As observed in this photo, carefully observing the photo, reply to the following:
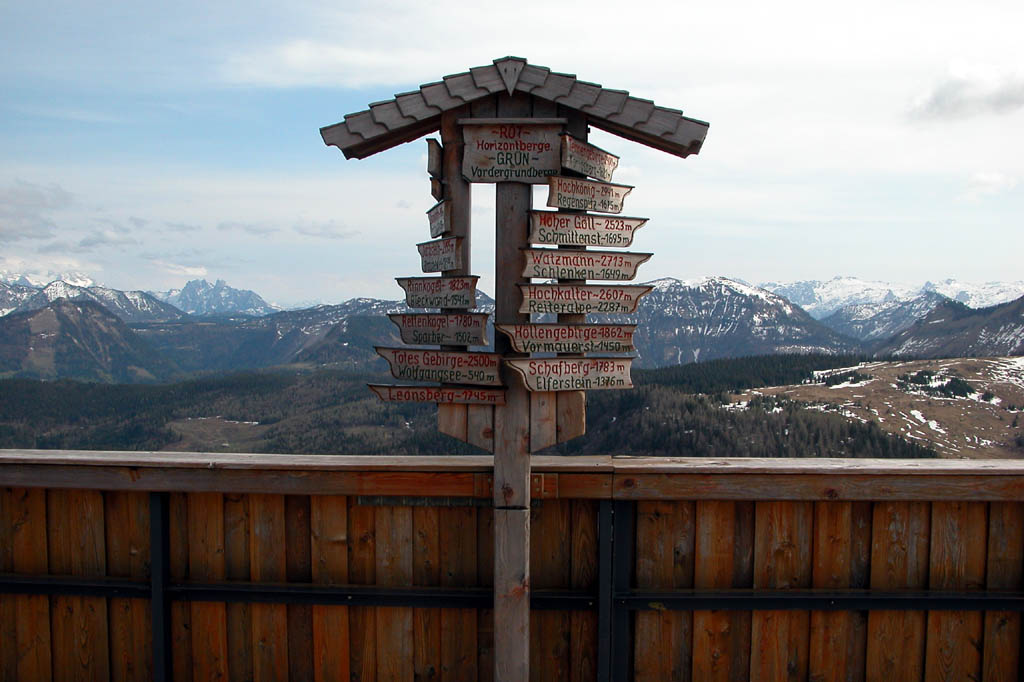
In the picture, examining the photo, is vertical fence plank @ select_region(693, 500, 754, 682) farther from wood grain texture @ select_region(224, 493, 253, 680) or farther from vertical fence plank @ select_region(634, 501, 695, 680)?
wood grain texture @ select_region(224, 493, 253, 680)

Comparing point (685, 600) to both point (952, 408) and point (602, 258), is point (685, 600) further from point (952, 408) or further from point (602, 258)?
point (952, 408)

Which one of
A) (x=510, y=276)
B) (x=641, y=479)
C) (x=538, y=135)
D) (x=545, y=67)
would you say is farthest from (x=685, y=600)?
(x=545, y=67)

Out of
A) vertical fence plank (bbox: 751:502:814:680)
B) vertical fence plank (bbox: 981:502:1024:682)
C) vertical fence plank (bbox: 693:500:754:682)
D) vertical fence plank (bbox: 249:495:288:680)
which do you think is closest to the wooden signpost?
vertical fence plank (bbox: 693:500:754:682)

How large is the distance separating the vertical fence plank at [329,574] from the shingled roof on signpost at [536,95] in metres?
2.77

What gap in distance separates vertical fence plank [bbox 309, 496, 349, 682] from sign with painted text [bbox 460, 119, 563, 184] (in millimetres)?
2725

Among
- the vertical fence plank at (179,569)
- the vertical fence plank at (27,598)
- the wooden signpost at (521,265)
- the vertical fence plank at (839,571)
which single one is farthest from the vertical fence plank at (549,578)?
the vertical fence plank at (27,598)

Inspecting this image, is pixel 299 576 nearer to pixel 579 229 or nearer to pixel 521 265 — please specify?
pixel 521 265

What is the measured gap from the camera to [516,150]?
17.6 feet

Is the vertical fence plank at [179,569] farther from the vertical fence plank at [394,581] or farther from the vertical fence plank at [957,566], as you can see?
the vertical fence plank at [957,566]

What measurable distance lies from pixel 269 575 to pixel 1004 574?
18.1 ft

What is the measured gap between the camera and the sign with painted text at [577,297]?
527 centimetres

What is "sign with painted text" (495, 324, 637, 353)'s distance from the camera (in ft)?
17.3

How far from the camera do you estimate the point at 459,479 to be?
559cm

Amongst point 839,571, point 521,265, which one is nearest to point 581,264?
point 521,265
